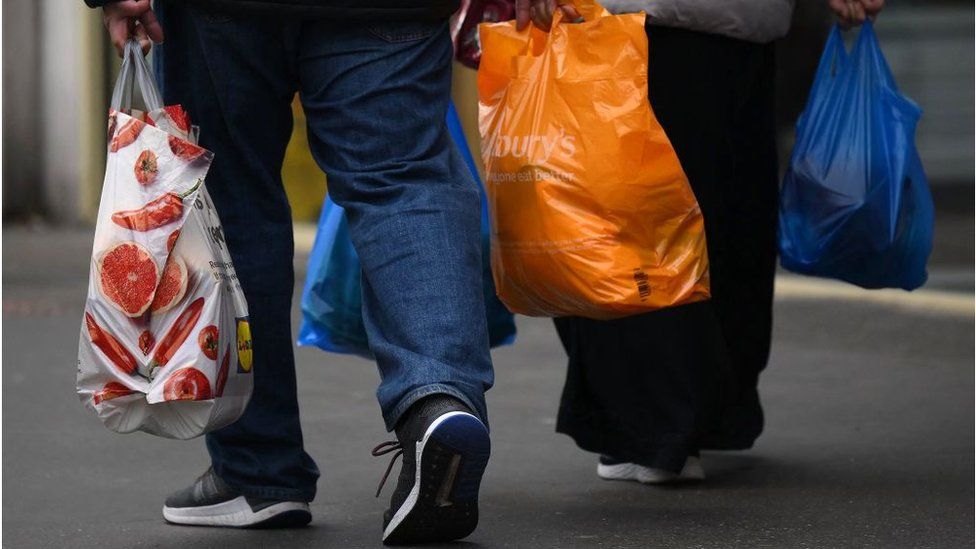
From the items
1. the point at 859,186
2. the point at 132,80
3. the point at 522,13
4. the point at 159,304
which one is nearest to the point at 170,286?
the point at 159,304

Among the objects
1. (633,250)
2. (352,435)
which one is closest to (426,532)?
(633,250)

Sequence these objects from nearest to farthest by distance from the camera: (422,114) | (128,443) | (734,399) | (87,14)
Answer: (422,114)
(734,399)
(128,443)
(87,14)

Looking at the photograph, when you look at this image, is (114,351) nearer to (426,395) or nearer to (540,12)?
(426,395)

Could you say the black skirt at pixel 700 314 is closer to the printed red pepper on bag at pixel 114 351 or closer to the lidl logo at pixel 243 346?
the lidl logo at pixel 243 346

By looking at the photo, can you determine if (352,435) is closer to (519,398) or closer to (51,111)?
(519,398)

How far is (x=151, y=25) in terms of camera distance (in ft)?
9.45

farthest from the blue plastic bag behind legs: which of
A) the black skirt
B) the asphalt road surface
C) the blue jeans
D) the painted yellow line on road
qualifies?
the painted yellow line on road

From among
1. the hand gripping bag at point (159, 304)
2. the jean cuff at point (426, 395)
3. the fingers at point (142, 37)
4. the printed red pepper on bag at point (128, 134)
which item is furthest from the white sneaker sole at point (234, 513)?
the fingers at point (142, 37)

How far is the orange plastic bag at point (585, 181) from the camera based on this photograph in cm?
305

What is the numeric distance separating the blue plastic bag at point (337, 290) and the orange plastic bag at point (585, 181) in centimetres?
32

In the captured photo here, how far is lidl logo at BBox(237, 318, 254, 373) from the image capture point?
281cm

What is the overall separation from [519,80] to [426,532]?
2.88 ft

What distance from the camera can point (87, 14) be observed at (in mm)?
12805

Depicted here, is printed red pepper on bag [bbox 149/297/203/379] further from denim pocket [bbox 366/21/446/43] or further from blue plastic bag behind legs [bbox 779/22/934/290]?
blue plastic bag behind legs [bbox 779/22/934/290]
